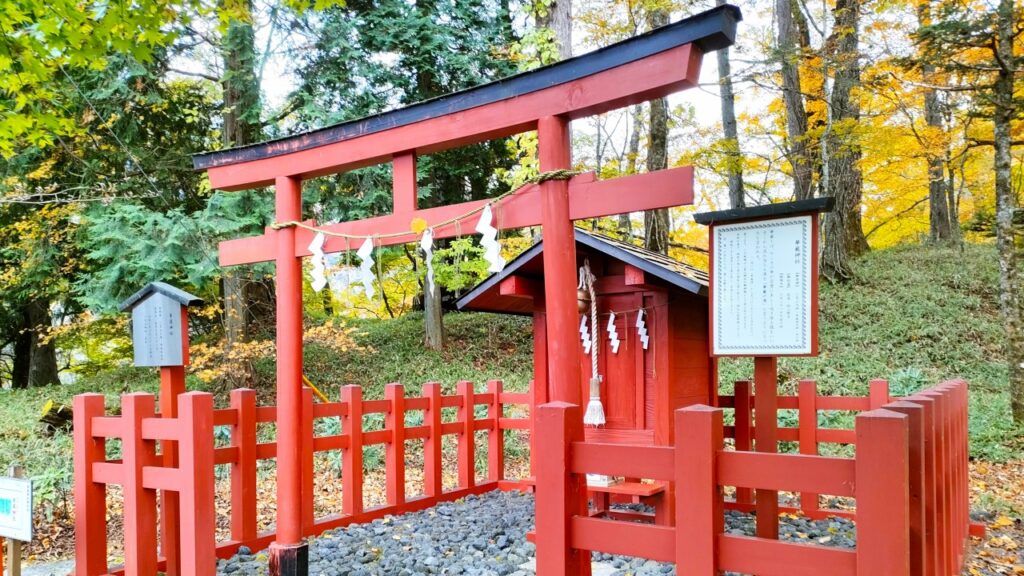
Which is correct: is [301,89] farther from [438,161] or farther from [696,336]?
[696,336]

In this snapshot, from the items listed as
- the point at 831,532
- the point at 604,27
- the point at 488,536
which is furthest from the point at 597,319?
the point at 604,27

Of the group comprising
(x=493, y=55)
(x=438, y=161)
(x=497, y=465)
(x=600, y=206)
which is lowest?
(x=497, y=465)

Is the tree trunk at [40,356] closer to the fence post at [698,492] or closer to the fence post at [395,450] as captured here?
the fence post at [395,450]

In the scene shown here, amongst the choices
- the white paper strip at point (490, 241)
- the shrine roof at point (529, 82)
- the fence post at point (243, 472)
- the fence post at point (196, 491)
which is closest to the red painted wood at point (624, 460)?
the white paper strip at point (490, 241)

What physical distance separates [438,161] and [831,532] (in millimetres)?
10583

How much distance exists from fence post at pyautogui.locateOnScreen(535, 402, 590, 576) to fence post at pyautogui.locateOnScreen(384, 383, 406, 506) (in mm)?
3808

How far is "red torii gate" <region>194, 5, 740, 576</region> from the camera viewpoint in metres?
3.48

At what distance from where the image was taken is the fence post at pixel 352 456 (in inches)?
244

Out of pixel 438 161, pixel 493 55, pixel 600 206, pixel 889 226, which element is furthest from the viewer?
pixel 889 226

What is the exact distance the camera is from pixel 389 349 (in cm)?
1450

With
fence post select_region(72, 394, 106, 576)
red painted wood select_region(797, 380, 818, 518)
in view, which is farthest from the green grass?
fence post select_region(72, 394, 106, 576)

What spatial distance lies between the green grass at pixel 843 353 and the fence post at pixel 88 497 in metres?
5.36

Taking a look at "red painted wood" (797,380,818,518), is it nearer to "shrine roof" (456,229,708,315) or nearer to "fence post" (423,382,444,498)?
"shrine roof" (456,229,708,315)

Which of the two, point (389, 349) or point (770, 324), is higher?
point (770, 324)
